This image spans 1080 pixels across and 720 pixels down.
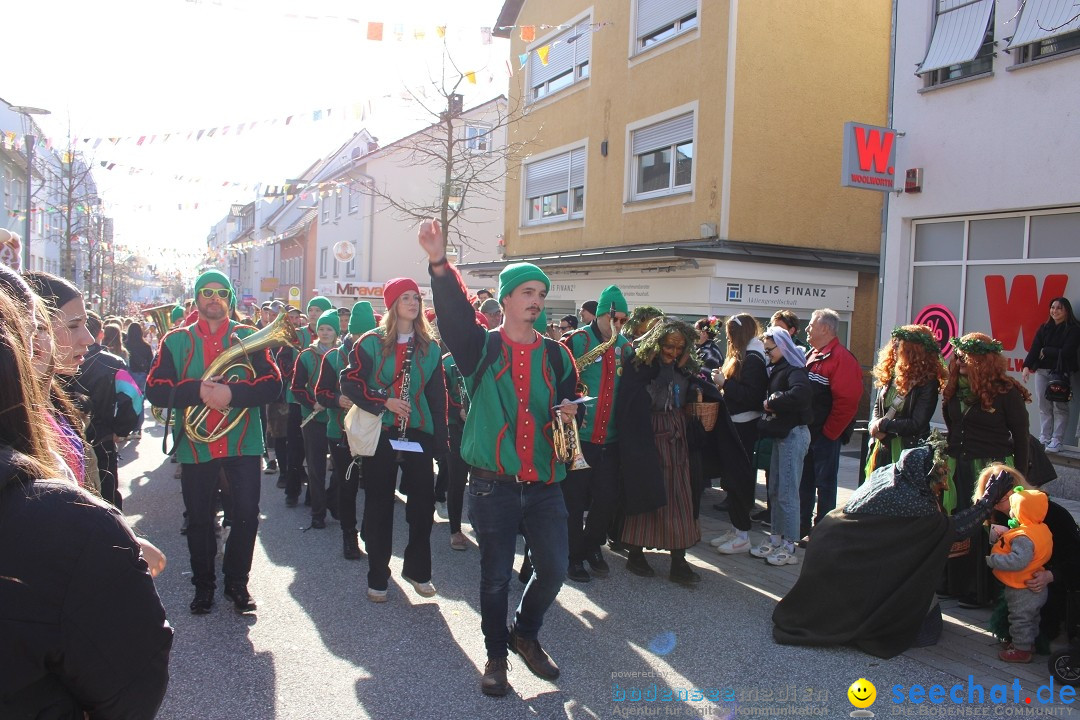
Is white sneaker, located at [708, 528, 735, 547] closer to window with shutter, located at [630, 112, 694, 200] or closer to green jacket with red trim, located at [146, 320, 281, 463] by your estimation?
green jacket with red trim, located at [146, 320, 281, 463]

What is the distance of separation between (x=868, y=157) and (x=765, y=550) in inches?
245

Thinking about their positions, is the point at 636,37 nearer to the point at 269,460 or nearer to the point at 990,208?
the point at 990,208

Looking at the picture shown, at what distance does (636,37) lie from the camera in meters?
16.3

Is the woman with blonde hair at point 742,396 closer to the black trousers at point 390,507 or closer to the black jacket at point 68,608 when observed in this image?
the black trousers at point 390,507

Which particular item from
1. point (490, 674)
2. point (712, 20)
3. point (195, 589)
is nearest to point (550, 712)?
point (490, 674)

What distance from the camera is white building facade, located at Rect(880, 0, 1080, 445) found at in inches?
360

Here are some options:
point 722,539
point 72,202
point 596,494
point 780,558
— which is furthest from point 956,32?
point 72,202

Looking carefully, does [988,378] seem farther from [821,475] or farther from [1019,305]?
[1019,305]

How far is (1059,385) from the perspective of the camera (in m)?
8.92

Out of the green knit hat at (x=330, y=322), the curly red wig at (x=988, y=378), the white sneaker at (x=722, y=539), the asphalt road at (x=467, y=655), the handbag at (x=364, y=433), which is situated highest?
the green knit hat at (x=330, y=322)

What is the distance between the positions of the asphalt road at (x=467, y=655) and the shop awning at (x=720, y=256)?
8.46 metres

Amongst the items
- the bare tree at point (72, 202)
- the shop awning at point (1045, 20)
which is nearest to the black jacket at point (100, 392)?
the shop awning at point (1045, 20)

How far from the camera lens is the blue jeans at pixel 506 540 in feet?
12.8

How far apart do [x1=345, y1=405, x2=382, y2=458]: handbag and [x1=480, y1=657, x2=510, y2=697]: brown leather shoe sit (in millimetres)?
1714
